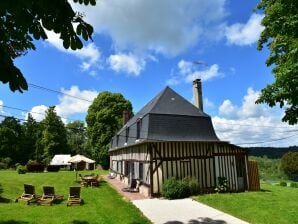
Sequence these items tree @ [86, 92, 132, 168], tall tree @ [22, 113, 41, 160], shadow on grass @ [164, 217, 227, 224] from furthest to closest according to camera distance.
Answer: tall tree @ [22, 113, 41, 160], tree @ [86, 92, 132, 168], shadow on grass @ [164, 217, 227, 224]

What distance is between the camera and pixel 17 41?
4105 millimetres

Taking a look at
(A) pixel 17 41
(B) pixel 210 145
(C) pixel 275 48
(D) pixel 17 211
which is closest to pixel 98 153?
(B) pixel 210 145

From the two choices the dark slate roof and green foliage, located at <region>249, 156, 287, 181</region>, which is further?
green foliage, located at <region>249, 156, 287, 181</region>

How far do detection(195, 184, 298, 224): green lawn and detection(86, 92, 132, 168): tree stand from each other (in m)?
30.4

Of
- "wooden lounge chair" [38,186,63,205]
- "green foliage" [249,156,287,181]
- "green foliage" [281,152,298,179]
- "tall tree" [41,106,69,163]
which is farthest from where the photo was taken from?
"tall tree" [41,106,69,163]

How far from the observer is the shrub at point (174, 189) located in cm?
1612

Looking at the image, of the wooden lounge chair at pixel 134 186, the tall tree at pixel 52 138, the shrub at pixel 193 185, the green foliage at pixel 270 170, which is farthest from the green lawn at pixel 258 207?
the tall tree at pixel 52 138

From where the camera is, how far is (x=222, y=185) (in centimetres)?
1823

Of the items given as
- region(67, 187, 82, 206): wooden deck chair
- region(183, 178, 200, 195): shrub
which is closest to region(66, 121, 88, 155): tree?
region(183, 178, 200, 195): shrub

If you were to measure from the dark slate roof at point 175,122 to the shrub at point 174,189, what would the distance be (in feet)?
8.91

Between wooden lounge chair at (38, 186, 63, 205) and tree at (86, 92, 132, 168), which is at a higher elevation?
tree at (86, 92, 132, 168)

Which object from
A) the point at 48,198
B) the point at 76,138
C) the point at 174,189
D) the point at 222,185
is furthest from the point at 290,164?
Answer: the point at 76,138

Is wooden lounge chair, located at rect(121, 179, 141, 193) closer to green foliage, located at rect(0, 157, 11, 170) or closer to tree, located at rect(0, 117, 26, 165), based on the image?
green foliage, located at rect(0, 157, 11, 170)

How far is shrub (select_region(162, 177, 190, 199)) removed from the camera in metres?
16.1
